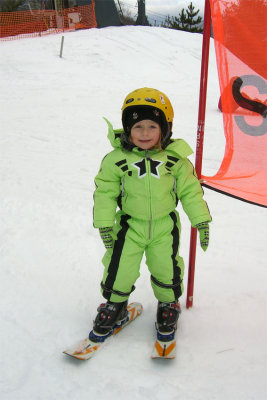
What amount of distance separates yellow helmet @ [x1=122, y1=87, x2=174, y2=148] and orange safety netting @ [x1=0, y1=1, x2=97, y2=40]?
608 inches

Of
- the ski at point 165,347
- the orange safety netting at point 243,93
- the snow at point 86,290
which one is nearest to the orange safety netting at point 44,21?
the snow at point 86,290

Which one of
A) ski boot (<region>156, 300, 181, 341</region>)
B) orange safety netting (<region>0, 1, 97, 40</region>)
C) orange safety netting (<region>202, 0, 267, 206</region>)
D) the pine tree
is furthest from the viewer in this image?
the pine tree

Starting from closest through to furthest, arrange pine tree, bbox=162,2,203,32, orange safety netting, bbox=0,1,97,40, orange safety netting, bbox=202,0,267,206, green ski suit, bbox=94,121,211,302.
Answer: orange safety netting, bbox=202,0,267,206 → green ski suit, bbox=94,121,211,302 → orange safety netting, bbox=0,1,97,40 → pine tree, bbox=162,2,203,32

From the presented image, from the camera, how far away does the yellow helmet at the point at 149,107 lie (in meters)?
2.06

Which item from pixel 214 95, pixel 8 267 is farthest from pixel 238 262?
pixel 214 95

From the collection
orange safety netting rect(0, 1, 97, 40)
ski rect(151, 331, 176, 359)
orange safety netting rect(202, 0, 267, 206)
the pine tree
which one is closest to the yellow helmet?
orange safety netting rect(202, 0, 267, 206)

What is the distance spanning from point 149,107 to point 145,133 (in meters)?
0.16

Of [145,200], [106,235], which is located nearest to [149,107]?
[145,200]

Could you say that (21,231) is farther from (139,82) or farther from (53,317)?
(139,82)

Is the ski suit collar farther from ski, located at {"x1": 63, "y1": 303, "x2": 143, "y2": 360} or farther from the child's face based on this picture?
Result: ski, located at {"x1": 63, "y1": 303, "x2": 143, "y2": 360}

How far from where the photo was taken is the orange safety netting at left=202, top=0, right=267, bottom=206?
6.76ft

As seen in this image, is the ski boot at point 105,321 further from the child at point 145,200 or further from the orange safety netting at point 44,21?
the orange safety netting at point 44,21

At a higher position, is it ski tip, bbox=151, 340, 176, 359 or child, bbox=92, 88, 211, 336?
child, bbox=92, 88, 211, 336

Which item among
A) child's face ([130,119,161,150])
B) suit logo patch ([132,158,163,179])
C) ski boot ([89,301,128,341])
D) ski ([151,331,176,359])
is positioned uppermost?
child's face ([130,119,161,150])
